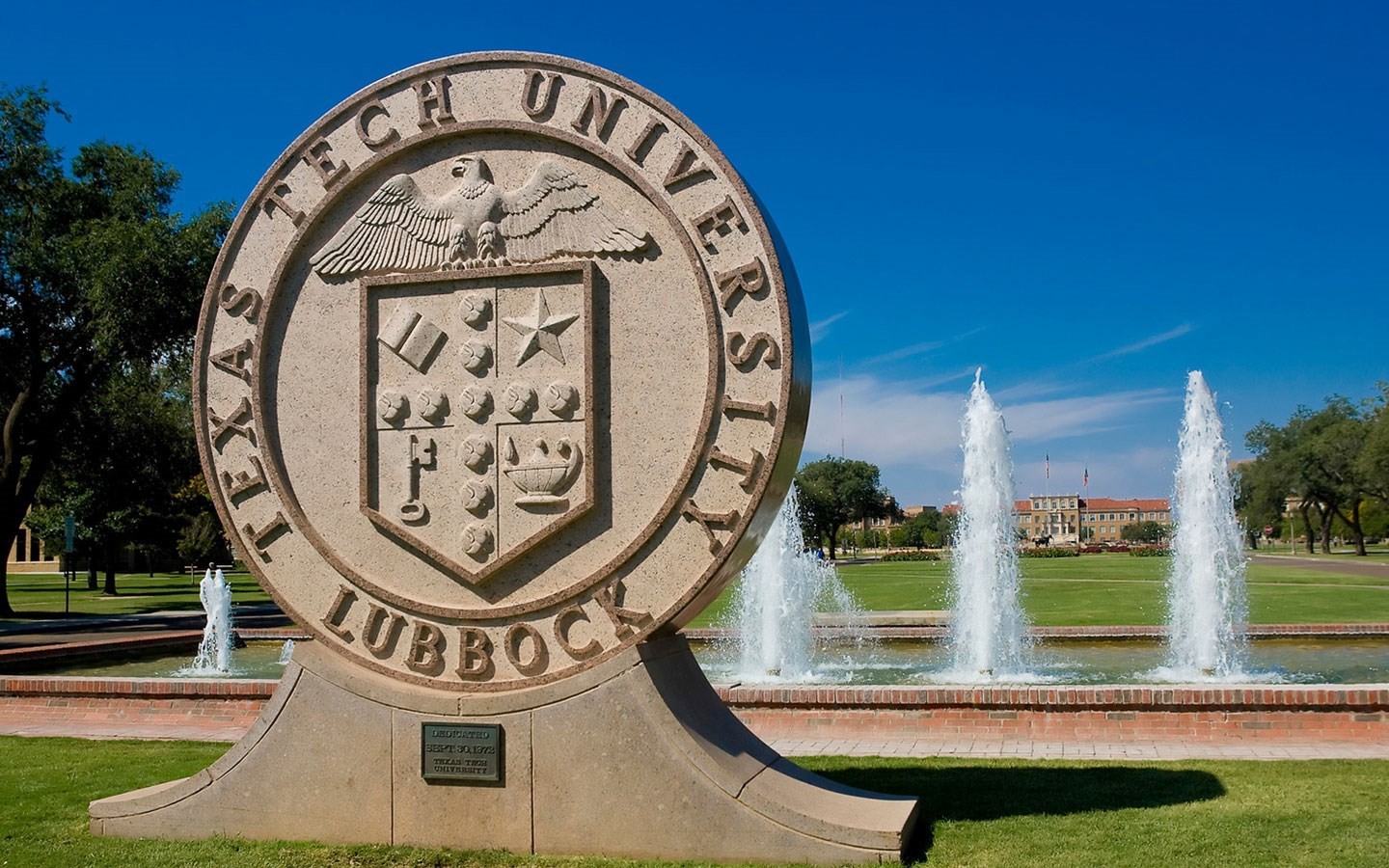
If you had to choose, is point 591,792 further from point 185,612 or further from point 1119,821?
point 185,612

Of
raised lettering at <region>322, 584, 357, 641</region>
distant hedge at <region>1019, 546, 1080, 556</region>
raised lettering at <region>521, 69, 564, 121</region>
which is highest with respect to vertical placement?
raised lettering at <region>521, 69, 564, 121</region>

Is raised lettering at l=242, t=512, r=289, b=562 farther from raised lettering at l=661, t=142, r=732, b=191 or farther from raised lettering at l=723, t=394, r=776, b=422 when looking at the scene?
raised lettering at l=661, t=142, r=732, b=191

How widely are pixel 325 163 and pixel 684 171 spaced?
2.24 meters

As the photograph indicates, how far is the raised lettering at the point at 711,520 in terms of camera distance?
6.40 metres

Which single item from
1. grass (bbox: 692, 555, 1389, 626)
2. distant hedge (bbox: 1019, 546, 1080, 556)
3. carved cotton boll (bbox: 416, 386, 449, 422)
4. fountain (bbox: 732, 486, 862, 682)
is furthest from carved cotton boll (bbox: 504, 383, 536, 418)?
distant hedge (bbox: 1019, 546, 1080, 556)

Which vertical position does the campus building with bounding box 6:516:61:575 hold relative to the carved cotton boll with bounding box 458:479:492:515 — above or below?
below

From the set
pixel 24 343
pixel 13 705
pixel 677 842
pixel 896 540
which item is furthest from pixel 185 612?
pixel 896 540

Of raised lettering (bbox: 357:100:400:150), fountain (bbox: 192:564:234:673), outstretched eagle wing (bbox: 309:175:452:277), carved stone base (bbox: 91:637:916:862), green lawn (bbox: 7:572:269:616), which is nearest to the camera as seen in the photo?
carved stone base (bbox: 91:637:916:862)

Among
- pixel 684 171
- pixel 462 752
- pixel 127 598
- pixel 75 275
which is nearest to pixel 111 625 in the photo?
pixel 75 275

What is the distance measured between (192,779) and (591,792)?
238 cm

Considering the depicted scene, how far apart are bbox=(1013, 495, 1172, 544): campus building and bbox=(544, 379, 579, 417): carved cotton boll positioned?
483 ft

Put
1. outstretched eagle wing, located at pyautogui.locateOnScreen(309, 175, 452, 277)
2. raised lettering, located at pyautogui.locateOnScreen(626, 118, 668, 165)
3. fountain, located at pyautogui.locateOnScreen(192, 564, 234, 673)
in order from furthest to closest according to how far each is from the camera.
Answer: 1. fountain, located at pyautogui.locateOnScreen(192, 564, 234, 673)
2. outstretched eagle wing, located at pyautogui.locateOnScreen(309, 175, 452, 277)
3. raised lettering, located at pyautogui.locateOnScreen(626, 118, 668, 165)

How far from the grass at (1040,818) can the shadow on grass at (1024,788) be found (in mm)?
12

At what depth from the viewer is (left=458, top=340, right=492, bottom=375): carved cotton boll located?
6.89 meters
